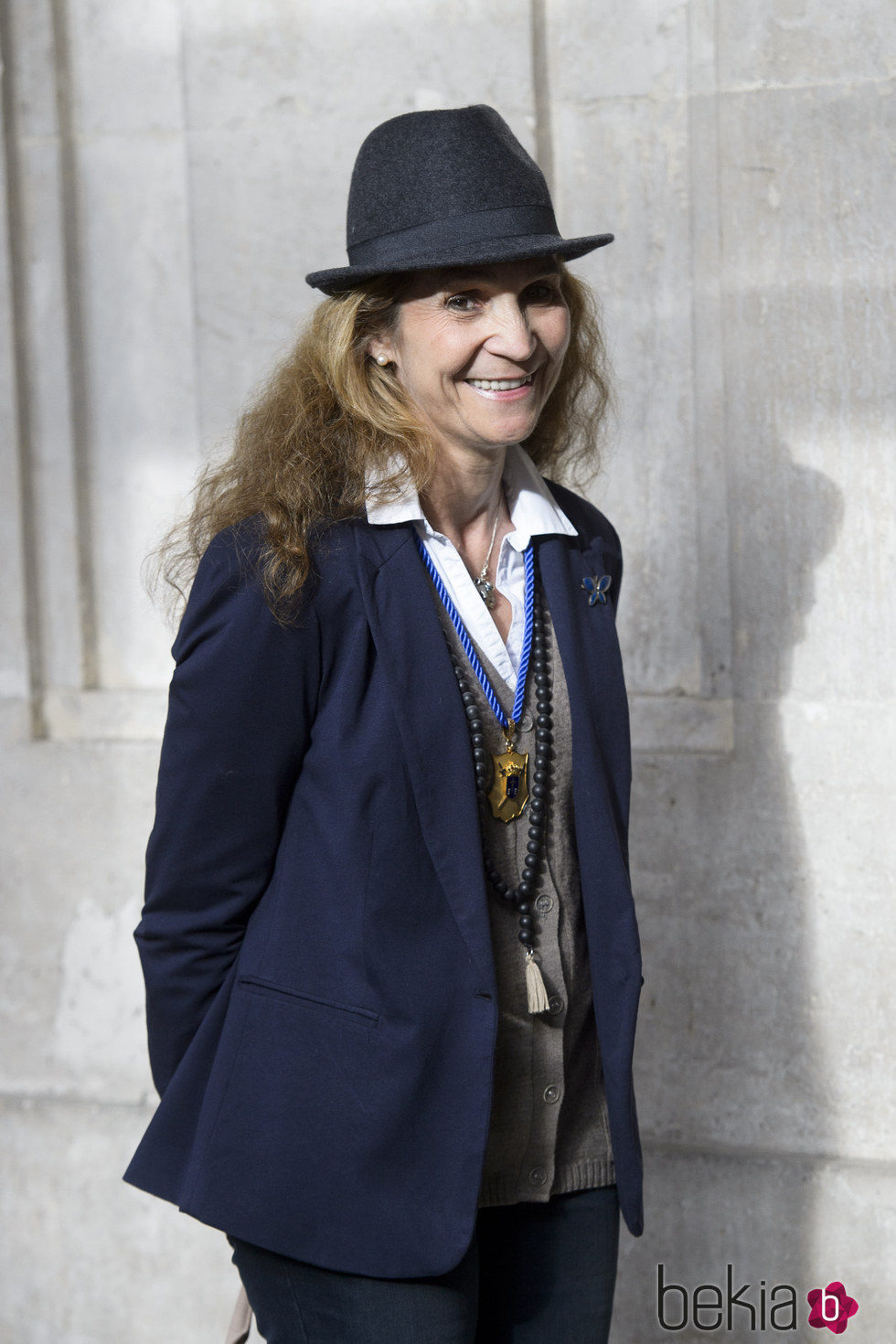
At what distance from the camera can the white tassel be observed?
5.39ft

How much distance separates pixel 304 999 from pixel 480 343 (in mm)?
844

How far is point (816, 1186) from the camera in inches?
111

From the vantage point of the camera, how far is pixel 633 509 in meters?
2.87

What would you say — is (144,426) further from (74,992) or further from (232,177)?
(74,992)

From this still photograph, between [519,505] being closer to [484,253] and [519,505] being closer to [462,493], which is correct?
[462,493]

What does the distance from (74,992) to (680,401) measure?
79.0 inches

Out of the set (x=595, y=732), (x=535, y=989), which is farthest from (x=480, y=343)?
(x=535, y=989)

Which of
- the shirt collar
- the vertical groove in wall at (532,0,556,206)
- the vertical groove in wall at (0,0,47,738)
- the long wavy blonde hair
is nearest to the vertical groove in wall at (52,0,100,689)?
the vertical groove in wall at (0,0,47,738)

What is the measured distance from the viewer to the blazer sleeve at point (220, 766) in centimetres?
153

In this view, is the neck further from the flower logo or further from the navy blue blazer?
the flower logo

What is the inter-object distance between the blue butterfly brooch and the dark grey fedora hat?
0.47 meters

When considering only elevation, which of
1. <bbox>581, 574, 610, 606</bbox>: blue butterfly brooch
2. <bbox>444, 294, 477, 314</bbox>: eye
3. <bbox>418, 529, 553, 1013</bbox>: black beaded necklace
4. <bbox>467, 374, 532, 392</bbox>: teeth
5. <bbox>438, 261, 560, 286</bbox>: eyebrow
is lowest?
<bbox>418, 529, 553, 1013</bbox>: black beaded necklace

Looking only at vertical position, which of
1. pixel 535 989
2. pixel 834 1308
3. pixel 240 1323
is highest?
pixel 535 989

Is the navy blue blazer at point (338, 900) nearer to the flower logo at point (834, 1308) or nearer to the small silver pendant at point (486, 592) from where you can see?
the small silver pendant at point (486, 592)
